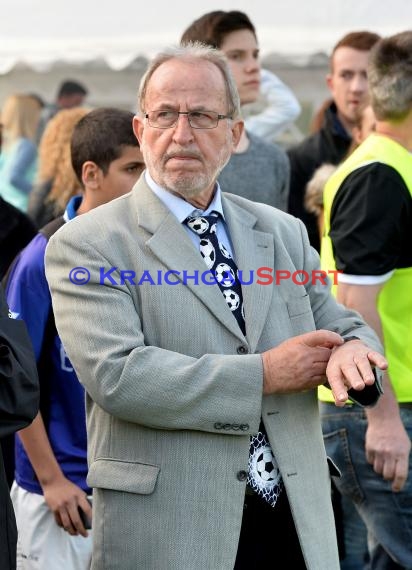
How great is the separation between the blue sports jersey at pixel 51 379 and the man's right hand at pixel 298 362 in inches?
46.6

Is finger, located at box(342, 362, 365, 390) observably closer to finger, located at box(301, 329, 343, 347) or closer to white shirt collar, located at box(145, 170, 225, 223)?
finger, located at box(301, 329, 343, 347)

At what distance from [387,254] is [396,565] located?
4.09ft

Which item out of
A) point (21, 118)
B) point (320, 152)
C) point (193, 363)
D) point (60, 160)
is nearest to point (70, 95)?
point (21, 118)

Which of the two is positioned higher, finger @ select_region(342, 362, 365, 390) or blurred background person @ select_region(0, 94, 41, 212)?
finger @ select_region(342, 362, 365, 390)

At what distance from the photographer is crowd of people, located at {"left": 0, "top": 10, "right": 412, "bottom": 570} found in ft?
10.0

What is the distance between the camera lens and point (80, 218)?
3271mm

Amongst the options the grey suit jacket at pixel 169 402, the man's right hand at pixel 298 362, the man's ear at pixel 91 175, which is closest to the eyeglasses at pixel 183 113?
the grey suit jacket at pixel 169 402

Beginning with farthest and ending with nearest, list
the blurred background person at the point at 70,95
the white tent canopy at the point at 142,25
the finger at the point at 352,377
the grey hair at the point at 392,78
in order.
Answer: the blurred background person at the point at 70,95 < the white tent canopy at the point at 142,25 < the grey hair at the point at 392,78 < the finger at the point at 352,377

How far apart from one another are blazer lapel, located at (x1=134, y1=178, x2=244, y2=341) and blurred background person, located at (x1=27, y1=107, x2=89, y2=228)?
Result: 2.03 meters

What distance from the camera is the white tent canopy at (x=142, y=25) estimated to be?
32.0ft

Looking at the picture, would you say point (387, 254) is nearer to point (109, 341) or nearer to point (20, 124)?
point (109, 341)

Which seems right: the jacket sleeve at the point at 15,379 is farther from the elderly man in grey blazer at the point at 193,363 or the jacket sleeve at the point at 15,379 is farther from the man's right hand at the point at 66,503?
the man's right hand at the point at 66,503

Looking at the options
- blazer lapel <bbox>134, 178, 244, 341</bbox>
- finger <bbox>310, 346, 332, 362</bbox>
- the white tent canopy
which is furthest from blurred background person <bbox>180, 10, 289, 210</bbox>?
the white tent canopy

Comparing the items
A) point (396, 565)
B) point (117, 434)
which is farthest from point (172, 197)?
point (396, 565)
